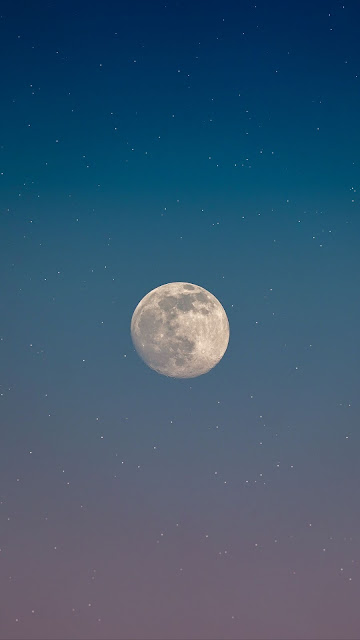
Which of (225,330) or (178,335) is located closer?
(178,335)

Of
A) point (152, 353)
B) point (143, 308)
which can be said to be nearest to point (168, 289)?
point (143, 308)

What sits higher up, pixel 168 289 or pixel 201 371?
pixel 168 289

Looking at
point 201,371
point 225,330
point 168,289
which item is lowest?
point 201,371

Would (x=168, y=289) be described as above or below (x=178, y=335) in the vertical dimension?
above

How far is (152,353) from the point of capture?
24.8 ft

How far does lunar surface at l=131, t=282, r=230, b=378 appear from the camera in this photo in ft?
24.3

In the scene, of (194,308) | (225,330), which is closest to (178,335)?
(194,308)

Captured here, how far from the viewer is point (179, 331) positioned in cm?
738

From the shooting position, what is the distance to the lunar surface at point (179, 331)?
292 inches

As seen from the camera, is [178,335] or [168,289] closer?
[178,335]

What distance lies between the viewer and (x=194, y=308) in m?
7.56

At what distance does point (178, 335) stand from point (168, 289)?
0.84 metres

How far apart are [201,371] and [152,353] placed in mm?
770

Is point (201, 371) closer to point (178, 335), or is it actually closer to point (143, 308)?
point (178, 335)
